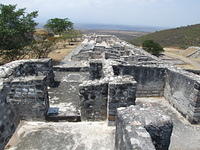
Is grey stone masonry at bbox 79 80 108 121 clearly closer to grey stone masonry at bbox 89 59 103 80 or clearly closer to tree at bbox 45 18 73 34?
grey stone masonry at bbox 89 59 103 80

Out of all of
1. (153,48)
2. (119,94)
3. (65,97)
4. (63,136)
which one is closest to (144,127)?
(119,94)

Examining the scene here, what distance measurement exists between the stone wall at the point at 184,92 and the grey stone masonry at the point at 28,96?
524cm

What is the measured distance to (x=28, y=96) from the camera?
18.1 feet

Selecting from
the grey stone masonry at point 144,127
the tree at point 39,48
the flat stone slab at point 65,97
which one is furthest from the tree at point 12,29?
the grey stone masonry at point 144,127

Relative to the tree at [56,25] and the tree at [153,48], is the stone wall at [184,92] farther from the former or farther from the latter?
the tree at [56,25]

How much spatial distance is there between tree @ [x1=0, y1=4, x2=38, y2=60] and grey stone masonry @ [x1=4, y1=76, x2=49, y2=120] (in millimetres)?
9538

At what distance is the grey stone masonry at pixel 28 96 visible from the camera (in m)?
5.41

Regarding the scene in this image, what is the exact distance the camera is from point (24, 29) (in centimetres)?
1512

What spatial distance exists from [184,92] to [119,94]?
366 cm

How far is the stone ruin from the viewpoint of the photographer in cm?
349

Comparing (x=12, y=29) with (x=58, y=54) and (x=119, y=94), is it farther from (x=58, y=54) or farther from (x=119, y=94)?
(x=119, y=94)

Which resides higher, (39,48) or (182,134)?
(39,48)

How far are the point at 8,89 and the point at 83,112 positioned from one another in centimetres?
222

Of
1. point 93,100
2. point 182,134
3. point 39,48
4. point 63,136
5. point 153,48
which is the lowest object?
point 182,134
